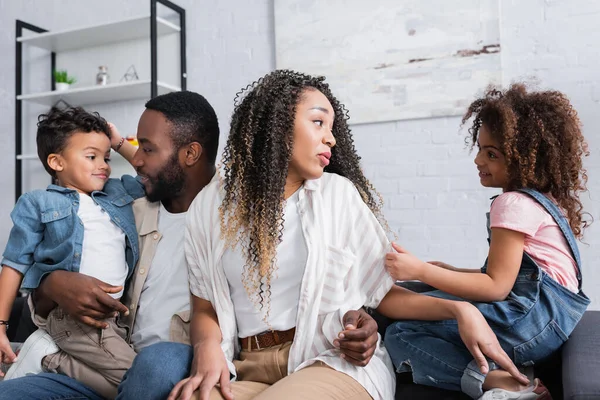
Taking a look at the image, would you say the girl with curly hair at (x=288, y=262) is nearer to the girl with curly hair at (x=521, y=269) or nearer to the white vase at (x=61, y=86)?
the girl with curly hair at (x=521, y=269)

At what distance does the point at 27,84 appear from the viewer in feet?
12.6

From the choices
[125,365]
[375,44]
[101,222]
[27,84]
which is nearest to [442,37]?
[375,44]

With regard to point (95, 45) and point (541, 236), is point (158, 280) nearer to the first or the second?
point (541, 236)

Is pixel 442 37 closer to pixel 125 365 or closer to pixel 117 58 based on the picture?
pixel 117 58

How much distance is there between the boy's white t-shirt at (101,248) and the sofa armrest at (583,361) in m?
1.07

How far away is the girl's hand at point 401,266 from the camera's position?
1223 mm

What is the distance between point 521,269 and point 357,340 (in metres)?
0.48

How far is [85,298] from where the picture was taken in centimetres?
137

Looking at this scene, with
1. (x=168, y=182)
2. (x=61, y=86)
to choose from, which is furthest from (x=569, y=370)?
(x=61, y=86)

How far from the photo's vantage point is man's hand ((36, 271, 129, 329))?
1.38 metres

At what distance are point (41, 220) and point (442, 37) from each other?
7.09 ft

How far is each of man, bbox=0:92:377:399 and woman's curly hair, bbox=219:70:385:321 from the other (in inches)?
8.8

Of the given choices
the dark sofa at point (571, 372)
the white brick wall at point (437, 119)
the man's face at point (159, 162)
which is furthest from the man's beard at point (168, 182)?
the white brick wall at point (437, 119)

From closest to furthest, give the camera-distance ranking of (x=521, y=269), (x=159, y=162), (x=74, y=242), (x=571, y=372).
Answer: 1. (x=571, y=372)
2. (x=521, y=269)
3. (x=74, y=242)
4. (x=159, y=162)
